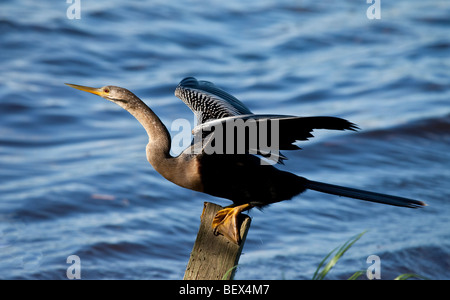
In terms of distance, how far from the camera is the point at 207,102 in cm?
394

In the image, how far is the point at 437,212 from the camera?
6289 millimetres

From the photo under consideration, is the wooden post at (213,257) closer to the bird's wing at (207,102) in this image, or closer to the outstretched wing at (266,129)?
the outstretched wing at (266,129)

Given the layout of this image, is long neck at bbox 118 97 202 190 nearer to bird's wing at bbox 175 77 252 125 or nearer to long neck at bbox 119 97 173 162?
long neck at bbox 119 97 173 162

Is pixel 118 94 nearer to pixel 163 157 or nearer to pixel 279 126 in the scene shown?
pixel 163 157

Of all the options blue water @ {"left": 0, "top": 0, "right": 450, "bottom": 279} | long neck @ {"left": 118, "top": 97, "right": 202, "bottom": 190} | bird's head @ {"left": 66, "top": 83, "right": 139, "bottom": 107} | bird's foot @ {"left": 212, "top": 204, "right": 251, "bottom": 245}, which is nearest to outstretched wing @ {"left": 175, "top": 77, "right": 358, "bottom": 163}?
long neck @ {"left": 118, "top": 97, "right": 202, "bottom": 190}

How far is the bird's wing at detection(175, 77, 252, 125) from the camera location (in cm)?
384

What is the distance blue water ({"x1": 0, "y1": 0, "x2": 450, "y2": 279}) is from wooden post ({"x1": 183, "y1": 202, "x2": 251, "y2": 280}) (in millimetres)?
306

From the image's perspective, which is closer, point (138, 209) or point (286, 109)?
point (138, 209)

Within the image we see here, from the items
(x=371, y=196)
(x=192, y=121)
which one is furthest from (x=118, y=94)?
(x=192, y=121)

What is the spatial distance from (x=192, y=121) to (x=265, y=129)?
5375mm

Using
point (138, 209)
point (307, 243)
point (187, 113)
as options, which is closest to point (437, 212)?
point (307, 243)

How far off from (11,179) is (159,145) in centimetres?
396

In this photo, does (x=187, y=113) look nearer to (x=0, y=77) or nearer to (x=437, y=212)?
(x=0, y=77)
